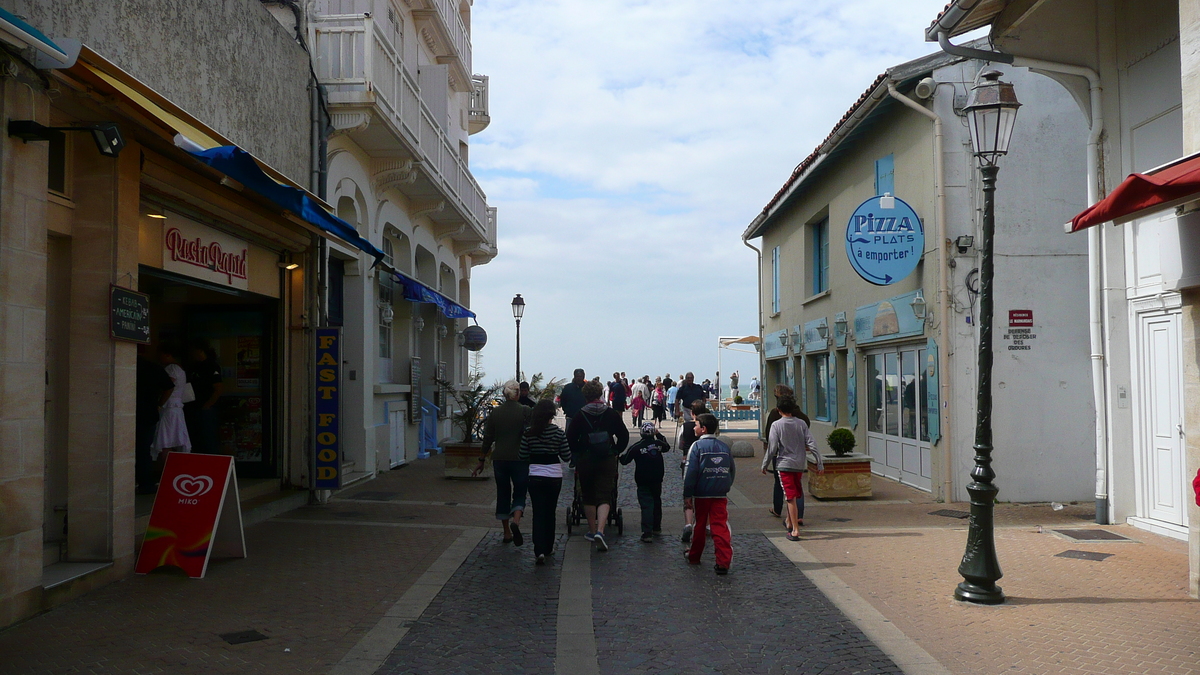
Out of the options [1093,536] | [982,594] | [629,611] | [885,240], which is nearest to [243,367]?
[629,611]

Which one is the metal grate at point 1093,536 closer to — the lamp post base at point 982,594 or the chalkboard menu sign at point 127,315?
the lamp post base at point 982,594

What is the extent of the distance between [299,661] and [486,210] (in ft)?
69.8

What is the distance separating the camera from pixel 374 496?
13.2m

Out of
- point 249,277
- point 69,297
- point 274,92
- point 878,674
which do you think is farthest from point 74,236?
point 878,674

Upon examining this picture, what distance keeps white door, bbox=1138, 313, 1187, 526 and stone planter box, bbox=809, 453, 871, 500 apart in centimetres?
354

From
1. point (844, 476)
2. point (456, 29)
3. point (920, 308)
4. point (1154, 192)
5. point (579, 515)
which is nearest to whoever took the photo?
point (1154, 192)

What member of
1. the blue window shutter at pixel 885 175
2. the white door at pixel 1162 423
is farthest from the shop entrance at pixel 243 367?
the white door at pixel 1162 423

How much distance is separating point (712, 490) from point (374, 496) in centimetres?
667

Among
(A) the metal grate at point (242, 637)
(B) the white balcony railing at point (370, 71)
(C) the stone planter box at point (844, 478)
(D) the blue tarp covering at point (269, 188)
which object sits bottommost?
(A) the metal grate at point (242, 637)

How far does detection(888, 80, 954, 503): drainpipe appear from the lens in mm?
12289

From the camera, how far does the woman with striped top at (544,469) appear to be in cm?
862

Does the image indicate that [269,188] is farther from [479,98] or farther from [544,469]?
[479,98]

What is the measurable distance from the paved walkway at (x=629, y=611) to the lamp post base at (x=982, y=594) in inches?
5.2

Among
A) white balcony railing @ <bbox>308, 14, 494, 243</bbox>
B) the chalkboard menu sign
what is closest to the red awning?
the chalkboard menu sign
